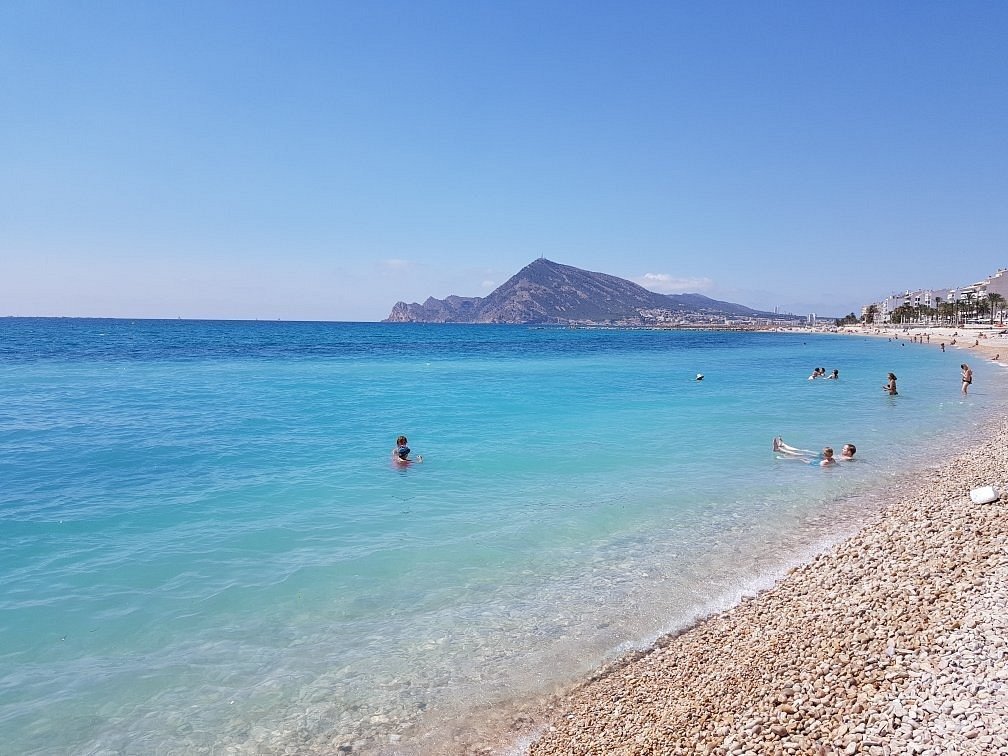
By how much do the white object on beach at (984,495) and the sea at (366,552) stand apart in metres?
1.87

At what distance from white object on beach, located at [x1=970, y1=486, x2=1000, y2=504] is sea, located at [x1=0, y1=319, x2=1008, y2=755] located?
1.87 metres

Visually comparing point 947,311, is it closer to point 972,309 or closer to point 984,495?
point 972,309

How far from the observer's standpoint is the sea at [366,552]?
21.1ft

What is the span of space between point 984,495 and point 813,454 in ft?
24.9

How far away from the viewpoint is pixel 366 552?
1027 centimetres

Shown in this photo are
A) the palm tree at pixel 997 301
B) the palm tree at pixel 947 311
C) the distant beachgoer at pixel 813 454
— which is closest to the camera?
the distant beachgoer at pixel 813 454

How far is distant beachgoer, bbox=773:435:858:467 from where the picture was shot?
1616 centimetres

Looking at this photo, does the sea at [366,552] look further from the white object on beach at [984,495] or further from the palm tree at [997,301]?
the palm tree at [997,301]

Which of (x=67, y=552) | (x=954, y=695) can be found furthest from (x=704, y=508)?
(x=67, y=552)

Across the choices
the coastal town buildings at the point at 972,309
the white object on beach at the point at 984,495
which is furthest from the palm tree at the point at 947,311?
the white object on beach at the point at 984,495

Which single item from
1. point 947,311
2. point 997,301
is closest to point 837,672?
point 997,301

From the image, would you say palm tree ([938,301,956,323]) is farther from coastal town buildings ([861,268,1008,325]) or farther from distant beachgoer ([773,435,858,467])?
distant beachgoer ([773,435,858,467])

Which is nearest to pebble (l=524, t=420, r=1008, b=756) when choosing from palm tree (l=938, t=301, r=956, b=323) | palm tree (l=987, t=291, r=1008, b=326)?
palm tree (l=987, t=291, r=1008, b=326)

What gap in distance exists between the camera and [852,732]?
14.9ft
